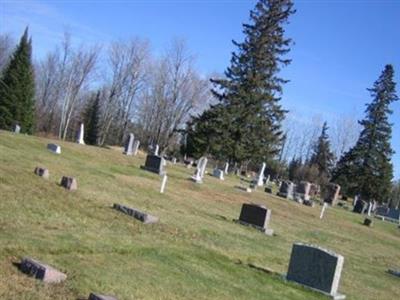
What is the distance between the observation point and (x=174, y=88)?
75.1 meters

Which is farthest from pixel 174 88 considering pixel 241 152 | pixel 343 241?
pixel 343 241

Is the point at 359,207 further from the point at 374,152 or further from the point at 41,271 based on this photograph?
the point at 41,271

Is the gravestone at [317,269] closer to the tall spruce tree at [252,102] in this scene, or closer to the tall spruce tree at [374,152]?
the tall spruce tree at [252,102]

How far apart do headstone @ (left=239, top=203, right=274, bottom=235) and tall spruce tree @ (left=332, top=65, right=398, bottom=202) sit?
53.6m

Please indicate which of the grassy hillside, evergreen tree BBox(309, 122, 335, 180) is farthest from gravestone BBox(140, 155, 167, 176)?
evergreen tree BBox(309, 122, 335, 180)

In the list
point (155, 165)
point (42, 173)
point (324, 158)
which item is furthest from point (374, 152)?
point (42, 173)

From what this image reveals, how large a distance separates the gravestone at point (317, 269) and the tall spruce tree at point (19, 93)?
41419 mm

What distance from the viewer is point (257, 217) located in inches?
747

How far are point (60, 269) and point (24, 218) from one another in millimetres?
3174

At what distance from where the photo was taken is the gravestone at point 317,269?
11.6 m

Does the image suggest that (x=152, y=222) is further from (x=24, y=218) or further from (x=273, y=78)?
(x=273, y=78)

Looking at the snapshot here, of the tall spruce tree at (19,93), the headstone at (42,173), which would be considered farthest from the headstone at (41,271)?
the tall spruce tree at (19,93)

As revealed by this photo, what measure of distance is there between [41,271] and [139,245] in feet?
11.7

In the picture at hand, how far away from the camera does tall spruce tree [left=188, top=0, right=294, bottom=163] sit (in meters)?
53.3
